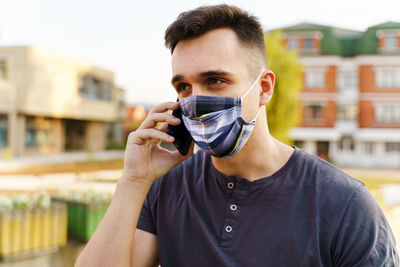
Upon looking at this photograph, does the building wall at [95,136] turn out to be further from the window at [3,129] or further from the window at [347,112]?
the window at [347,112]

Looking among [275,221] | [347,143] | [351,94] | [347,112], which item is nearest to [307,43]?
[351,94]

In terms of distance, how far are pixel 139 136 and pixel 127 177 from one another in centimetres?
24

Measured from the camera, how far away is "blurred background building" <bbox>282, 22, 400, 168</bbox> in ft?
87.8

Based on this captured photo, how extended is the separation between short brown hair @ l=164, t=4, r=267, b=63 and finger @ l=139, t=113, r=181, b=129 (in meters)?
0.37

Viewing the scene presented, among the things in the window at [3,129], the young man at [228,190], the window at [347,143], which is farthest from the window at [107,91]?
the young man at [228,190]

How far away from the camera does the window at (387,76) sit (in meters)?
26.6

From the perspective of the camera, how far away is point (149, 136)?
200 centimetres

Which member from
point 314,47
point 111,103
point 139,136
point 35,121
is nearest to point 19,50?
point 35,121

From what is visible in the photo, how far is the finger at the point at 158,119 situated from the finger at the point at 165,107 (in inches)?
1.5

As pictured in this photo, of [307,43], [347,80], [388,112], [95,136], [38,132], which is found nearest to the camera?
[307,43]

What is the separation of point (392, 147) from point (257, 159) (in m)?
29.4

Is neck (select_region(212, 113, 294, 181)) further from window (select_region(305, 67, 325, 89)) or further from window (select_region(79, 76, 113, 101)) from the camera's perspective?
window (select_region(79, 76, 113, 101))

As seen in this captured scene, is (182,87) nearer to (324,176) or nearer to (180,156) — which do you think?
(180,156)

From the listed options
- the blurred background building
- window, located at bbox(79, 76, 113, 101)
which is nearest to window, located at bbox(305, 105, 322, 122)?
the blurred background building
